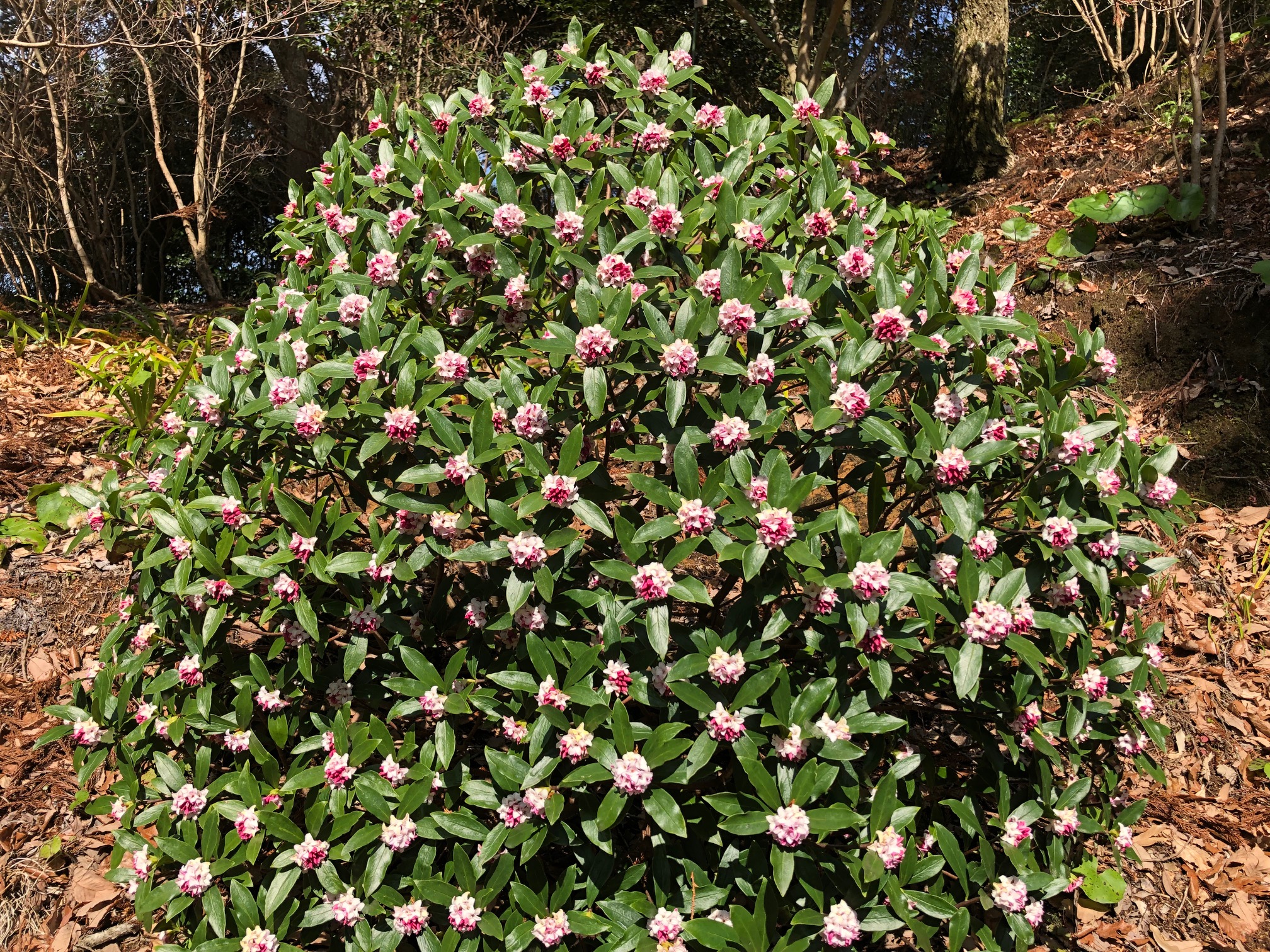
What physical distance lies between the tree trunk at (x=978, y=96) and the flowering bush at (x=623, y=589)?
5.62m

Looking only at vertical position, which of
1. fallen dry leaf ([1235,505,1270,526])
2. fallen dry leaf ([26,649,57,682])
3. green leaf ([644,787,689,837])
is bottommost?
fallen dry leaf ([26,649,57,682])

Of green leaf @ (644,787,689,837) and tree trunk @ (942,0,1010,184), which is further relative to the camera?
tree trunk @ (942,0,1010,184)

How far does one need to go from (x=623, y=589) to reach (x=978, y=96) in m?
6.80

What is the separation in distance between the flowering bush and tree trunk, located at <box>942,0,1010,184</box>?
562cm

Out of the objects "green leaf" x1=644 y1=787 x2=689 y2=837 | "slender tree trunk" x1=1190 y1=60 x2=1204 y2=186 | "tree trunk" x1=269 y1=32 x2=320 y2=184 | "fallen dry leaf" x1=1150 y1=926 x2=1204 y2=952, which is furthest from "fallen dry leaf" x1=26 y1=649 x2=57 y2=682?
"tree trunk" x1=269 y1=32 x2=320 y2=184

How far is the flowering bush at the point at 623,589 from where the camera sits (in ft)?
6.52

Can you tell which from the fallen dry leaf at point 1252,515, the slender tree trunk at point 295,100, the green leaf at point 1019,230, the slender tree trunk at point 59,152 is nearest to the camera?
the fallen dry leaf at point 1252,515

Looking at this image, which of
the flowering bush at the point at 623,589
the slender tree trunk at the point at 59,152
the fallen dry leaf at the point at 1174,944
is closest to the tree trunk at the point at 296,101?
the slender tree trunk at the point at 59,152

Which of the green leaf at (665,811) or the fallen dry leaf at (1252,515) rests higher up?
the green leaf at (665,811)

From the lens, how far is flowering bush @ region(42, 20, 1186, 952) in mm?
1987

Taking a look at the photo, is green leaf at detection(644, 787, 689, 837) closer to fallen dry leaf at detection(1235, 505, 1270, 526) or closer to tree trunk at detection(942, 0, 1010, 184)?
fallen dry leaf at detection(1235, 505, 1270, 526)

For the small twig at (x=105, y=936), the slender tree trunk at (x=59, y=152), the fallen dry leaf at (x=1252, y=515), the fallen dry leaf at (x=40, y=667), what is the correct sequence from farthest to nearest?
the slender tree trunk at (x=59, y=152)
the fallen dry leaf at (x=1252, y=515)
the fallen dry leaf at (x=40, y=667)
the small twig at (x=105, y=936)

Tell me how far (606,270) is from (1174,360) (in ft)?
13.4

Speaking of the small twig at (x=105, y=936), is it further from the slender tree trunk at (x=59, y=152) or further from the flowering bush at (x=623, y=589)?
the slender tree trunk at (x=59, y=152)
